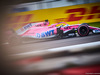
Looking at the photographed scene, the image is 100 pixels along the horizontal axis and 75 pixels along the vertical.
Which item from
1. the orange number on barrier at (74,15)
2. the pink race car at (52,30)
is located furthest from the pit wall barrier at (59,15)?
the pink race car at (52,30)

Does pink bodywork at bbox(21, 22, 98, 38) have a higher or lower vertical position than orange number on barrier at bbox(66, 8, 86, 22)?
lower

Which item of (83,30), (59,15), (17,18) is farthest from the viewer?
(83,30)

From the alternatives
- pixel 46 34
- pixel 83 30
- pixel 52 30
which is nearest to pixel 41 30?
pixel 46 34

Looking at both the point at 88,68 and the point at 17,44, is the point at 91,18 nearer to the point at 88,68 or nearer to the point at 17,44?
the point at 88,68

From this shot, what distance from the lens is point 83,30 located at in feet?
19.2

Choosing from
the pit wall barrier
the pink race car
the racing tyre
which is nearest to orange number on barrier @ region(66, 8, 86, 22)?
the pit wall barrier

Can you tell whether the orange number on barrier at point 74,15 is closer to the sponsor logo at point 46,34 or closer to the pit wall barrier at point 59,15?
the pit wall barrier at point 59,15

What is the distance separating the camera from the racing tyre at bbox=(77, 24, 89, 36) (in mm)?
5723

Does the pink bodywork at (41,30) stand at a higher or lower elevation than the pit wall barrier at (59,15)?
lower

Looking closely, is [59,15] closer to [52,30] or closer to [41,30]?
[52,30]

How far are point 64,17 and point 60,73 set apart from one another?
3617mm

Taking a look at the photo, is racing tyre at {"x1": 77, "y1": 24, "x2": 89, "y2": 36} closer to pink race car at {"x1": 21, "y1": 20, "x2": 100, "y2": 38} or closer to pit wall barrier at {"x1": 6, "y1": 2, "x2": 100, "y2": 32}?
pink race car at {"x1": 21, "y1": 20, "x2": 100, "y2": 38}

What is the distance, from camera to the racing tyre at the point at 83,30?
572 centimetres

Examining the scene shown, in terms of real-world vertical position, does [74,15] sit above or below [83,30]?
above
